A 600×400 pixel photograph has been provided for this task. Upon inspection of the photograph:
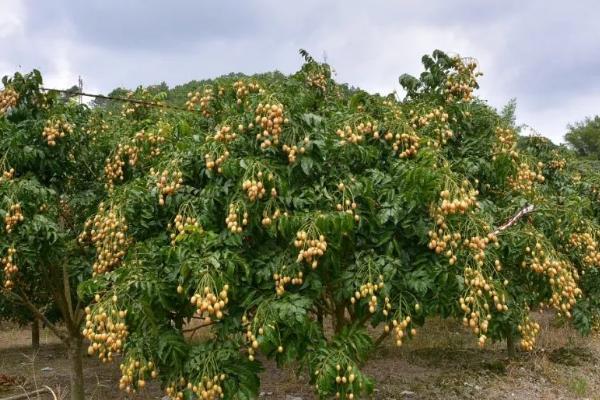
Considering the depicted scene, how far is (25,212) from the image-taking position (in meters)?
4.12

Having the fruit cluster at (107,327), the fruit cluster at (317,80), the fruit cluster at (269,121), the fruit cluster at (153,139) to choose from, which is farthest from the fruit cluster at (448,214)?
the fruit cluster at (153,139)

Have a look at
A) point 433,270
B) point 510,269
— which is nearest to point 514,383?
point 510,269

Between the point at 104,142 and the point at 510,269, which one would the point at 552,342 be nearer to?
the point at 510,269

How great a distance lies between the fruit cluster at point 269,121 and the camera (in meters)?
3.12

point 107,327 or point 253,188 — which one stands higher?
point 253,188

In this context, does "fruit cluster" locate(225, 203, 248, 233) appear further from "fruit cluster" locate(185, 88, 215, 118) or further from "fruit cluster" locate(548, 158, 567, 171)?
"fruit cluster" locate(548, 158, 567, 171)

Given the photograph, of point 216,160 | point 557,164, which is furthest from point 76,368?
point 557,164

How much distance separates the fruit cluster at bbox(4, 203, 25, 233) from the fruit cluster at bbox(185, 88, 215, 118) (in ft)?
4.73

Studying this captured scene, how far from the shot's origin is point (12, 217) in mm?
3875

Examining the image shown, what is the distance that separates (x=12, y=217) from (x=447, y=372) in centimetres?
593

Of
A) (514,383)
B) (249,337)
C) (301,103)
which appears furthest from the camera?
(514,383)

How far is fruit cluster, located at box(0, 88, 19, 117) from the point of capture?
A: 15.4 ft

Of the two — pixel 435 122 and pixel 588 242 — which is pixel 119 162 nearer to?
pixel 435 122

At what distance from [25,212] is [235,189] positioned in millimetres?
1930
